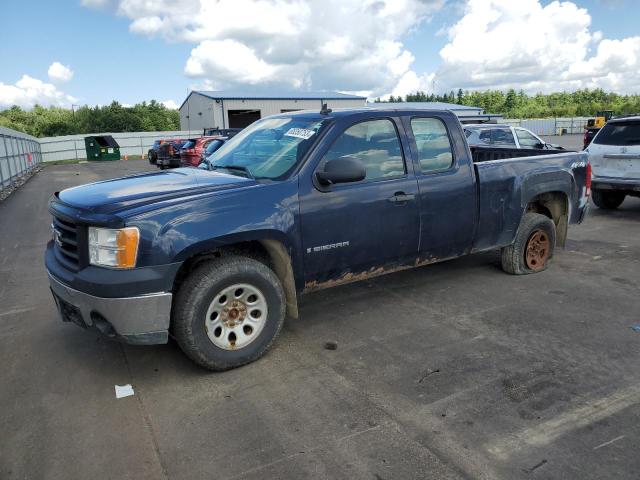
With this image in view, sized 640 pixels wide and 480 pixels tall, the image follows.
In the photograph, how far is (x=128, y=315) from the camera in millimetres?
3400

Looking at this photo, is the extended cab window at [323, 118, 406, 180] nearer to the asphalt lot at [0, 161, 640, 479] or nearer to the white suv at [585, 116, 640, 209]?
the asphalt lot at [0, 161, 640, 479]

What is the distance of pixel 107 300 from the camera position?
337cm

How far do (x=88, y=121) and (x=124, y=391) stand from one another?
6606cm

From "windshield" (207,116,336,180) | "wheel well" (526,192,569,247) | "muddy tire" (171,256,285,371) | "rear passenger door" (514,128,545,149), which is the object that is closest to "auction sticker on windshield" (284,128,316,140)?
"windshield" (207,116,336,180)

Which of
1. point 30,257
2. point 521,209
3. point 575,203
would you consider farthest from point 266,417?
point 30,257

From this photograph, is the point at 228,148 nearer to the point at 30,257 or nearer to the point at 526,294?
the point at 526,294

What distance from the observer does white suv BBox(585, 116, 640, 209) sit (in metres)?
9.25

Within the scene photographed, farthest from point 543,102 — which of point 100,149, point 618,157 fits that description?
point 618,157

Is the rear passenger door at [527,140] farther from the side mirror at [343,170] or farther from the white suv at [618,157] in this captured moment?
the side mirror at [343,170]

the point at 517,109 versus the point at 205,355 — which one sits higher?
the point at 517,109

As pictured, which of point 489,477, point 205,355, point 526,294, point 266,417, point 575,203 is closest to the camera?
point 489,477

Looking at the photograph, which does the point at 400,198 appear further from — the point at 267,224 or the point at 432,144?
the point at 267,224

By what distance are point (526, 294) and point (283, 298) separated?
2869 millimetres

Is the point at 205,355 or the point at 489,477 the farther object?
the point at 205,355
